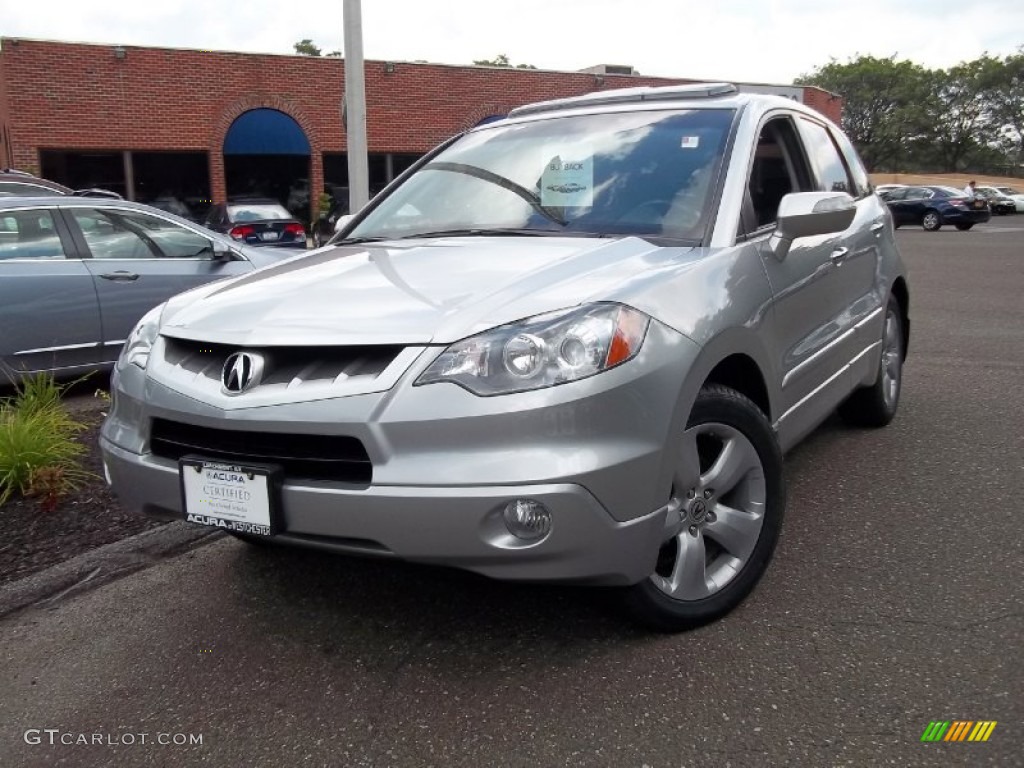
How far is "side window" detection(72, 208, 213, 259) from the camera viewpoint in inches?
258

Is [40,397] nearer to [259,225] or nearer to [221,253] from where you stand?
[221,253]

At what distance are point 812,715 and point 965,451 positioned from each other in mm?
2765

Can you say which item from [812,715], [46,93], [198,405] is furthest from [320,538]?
[46,93]

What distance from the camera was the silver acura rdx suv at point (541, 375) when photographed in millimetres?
2352

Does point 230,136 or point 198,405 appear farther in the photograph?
point 230,136

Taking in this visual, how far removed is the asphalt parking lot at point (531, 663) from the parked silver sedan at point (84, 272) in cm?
307

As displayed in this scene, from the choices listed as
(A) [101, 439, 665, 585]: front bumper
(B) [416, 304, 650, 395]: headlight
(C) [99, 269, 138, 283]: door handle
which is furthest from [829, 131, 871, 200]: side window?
(C) [99, 269, 138, 283]: door handle

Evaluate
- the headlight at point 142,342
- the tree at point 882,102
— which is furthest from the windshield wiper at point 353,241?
the tree at point 882,102

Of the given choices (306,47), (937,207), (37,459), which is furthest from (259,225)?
(306,47)

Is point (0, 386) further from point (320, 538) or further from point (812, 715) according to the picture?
point (812, 715)

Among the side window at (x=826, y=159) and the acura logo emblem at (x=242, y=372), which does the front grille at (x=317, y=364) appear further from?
the side window at (x=826, y=159)

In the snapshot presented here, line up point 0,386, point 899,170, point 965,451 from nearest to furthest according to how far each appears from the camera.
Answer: point 965,451 < point 0,386 < point 899,170

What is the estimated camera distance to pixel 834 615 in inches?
116

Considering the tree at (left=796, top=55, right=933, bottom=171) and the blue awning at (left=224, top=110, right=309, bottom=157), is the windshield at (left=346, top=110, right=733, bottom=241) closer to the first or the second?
the blue awning at (left=224, top=110, right=309, bottom=157)
